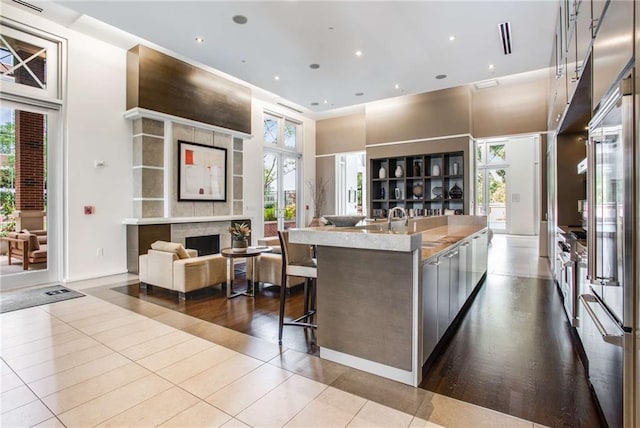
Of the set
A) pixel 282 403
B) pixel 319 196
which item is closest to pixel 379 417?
pixel 282 403

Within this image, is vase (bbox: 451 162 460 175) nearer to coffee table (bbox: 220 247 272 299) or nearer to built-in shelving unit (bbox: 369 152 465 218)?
built-in shelving unit (bbox: 369 152 465 218)

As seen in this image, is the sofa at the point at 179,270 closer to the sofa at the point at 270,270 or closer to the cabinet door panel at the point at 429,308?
the sofa at the point at 270,270

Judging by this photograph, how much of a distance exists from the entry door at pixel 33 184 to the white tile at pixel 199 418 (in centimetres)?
471

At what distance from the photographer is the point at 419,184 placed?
27.9ft

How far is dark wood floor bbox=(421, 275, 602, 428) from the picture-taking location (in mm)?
1954

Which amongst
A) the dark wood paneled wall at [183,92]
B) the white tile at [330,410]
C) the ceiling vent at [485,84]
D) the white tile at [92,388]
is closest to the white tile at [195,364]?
the white tile at [92,388]

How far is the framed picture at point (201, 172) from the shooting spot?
252 inches

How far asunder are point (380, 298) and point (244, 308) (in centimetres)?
218

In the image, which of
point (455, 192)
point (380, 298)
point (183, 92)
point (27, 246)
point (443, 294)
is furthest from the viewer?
point (455, 192)

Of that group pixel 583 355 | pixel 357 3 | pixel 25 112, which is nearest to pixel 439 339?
pixel 583 355

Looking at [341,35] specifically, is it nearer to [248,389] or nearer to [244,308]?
[244,308]

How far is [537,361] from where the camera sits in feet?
8.36

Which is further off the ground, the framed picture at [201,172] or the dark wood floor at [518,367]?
the framed picture at [201,172]

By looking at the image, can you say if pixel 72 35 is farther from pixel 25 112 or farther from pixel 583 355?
pixel 583 355
